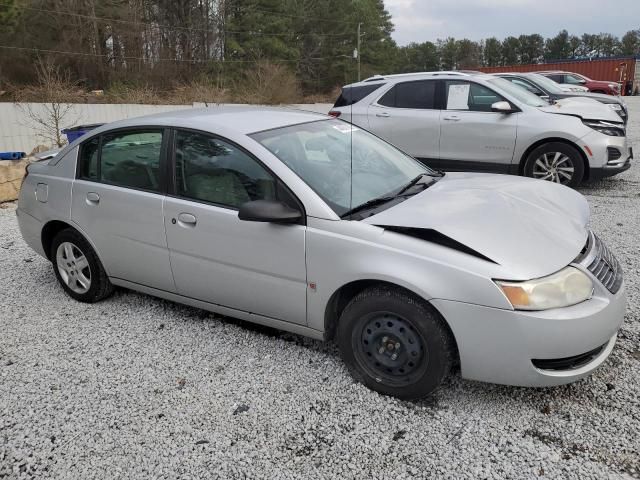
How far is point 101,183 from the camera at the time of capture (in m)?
3.88

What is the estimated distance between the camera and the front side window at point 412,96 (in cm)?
796

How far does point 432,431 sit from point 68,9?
96.3 feet

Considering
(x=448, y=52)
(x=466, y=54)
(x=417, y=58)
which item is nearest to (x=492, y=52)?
(x=466, y=54)

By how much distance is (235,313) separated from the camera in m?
3.38

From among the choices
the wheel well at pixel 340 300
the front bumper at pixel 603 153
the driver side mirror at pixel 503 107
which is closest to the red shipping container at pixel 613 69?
the front bumper at pixel 603 153

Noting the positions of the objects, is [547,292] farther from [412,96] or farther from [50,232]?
[412,96]

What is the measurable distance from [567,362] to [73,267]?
142 inches

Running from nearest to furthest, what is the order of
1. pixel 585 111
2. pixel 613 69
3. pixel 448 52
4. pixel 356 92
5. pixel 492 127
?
pixel 492 127, pixel 585 111, pixel 356 92, pixel 613 69, pixel 448 52

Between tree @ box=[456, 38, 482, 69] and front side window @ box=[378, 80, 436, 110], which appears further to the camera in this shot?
tree @ box=[456, 38, 482, 69]

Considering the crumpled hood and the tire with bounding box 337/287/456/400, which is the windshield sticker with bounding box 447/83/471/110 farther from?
the tire with bounding box 337/287/456/400

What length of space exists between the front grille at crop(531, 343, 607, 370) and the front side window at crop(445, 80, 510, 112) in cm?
557

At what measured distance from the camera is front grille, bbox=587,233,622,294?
269 cm

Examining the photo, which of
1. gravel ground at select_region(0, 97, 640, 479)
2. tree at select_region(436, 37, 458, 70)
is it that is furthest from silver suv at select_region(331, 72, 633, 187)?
tree at select_region(436, 37, 458, 70)

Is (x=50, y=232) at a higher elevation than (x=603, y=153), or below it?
below
